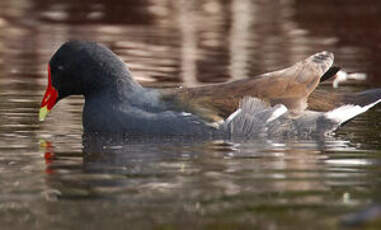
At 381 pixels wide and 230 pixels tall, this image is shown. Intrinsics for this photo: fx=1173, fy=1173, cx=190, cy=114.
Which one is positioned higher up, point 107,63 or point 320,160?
point 107,63

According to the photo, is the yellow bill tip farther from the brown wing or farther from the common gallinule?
the brown wing

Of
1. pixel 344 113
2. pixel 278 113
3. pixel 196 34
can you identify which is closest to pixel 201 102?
pixel 278 113

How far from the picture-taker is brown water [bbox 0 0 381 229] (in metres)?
6.40

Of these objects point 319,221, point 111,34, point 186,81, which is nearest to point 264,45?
point 111,34

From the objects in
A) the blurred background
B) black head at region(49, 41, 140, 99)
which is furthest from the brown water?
black head at region(49, 41, 140, 99)

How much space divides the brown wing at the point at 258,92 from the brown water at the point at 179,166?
1.28ft

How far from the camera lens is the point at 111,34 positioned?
20328 millimetres

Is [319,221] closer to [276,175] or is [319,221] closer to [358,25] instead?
[276,175]

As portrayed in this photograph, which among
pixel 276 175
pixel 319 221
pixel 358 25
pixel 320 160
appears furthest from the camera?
pixel 358 25

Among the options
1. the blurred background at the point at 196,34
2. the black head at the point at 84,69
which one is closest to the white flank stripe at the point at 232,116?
the black head at the point at 84,69

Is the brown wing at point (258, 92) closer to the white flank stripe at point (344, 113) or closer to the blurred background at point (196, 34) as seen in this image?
the white flank stripe at point (344, 113)

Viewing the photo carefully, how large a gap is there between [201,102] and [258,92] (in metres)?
0.50

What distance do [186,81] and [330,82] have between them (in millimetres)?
1720

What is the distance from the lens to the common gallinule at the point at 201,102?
9.75 metres
